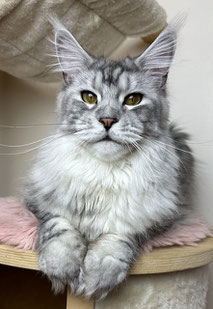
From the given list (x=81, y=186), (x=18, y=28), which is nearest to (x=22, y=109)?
(x=18, y=28)

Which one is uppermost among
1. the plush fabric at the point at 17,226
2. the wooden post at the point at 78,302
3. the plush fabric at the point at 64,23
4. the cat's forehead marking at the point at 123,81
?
the plush fabric at the point at 64,23

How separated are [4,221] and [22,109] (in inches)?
44.4

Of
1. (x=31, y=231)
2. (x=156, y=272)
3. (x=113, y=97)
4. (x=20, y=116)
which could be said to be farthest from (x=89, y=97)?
(x=20, y=116)

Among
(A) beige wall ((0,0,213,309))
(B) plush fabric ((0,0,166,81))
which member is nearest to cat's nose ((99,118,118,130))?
(B) plush fabric ((0,0,166,81))

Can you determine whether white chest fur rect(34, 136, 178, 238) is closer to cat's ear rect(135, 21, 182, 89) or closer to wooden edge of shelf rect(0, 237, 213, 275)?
wooden edge of shelf rect(0, 237, 213, 275)

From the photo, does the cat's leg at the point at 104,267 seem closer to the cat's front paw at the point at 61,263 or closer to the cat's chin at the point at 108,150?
the cat's front paw at the point at 61,263

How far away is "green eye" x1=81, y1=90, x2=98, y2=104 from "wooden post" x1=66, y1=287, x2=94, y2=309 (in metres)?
0.54

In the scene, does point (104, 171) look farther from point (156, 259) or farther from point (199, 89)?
point (199, 89)

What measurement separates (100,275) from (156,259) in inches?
7.1

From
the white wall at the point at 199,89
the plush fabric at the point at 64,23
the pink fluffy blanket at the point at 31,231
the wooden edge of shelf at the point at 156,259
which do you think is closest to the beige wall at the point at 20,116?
the plush fabric at the point at 64,23

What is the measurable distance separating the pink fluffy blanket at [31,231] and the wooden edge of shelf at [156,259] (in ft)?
0.07

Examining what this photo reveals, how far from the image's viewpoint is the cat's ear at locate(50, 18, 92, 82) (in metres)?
1.22

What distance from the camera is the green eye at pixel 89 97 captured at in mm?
1163

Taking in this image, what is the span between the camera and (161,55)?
1237 mm
